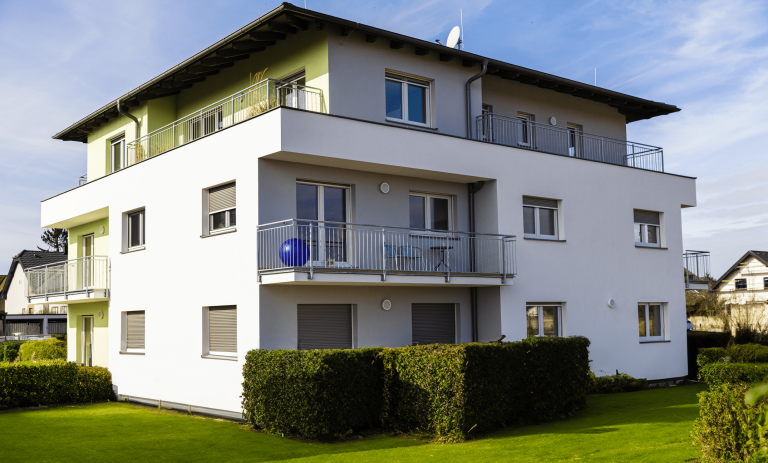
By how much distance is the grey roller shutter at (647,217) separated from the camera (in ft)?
64.4

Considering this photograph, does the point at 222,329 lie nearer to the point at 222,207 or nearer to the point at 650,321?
the point at 222,207

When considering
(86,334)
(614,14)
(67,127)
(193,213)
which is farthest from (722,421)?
(67,127)

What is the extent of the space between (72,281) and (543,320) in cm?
1399

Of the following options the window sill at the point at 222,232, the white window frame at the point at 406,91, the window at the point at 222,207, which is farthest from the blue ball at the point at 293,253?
the white window frame at the point at 406,91

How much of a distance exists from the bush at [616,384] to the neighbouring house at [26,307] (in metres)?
31.7

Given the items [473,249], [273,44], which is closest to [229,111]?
[273,44]

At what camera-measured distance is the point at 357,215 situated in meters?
14.8

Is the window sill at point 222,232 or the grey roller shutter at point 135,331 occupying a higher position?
the window sill at point 222,232

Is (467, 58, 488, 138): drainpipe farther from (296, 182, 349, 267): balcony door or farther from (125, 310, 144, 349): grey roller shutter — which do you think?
(125, 310, 144, 349): grey roller shutter

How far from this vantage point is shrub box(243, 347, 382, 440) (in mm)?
11461

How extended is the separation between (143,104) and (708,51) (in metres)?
17.3

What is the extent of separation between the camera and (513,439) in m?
11.2

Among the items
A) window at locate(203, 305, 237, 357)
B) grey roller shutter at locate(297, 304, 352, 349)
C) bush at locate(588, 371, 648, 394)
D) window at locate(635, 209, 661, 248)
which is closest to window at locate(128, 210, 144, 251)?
window at locate(203, 305, 237, 357)

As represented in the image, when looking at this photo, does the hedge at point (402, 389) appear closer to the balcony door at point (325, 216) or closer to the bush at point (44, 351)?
the balcony door at point (325, 216)
